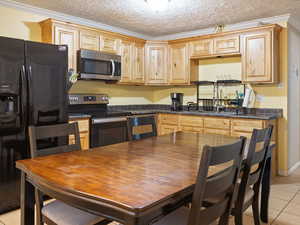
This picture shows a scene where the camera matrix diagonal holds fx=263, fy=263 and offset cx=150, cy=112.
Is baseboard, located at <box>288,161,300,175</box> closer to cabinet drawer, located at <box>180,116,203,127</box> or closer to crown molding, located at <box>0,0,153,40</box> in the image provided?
cabinet drawer, located at <box>180,116,203,127</box>

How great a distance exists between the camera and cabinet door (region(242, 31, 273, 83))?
3759 millimetres

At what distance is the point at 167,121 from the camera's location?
462cm

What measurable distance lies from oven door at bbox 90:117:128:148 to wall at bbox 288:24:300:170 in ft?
8.45

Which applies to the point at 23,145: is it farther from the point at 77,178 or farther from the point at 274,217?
the point at 274,217

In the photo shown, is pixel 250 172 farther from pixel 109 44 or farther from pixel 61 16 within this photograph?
pixel 61 16

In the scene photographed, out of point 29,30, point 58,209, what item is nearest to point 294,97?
point 58,209

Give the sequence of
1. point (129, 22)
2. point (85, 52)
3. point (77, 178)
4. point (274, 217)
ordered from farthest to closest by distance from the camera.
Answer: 1. point (129, 22)
2. point (85, 52)
3. point (274, 217)
4. point (77, 178)

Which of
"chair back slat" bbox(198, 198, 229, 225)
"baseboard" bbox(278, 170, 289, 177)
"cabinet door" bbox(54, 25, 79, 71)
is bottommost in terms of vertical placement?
"baseboard" bbox(278, 170, 289, 177)

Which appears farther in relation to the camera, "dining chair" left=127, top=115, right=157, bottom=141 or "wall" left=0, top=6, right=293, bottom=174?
"wall" left=0, top=6, right=293, bottom=174

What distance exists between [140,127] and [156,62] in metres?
2.55

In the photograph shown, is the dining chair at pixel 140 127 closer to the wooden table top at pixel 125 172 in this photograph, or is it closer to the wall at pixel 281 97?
the wooden table top at pixel 125 172

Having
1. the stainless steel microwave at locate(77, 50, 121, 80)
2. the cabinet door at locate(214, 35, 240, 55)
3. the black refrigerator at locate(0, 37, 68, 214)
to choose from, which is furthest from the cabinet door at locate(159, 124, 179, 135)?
the black refrigerator at locate(0, 37, 68, 214)

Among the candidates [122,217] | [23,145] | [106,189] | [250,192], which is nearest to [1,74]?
[23,145]

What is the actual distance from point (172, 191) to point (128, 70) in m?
3.62
